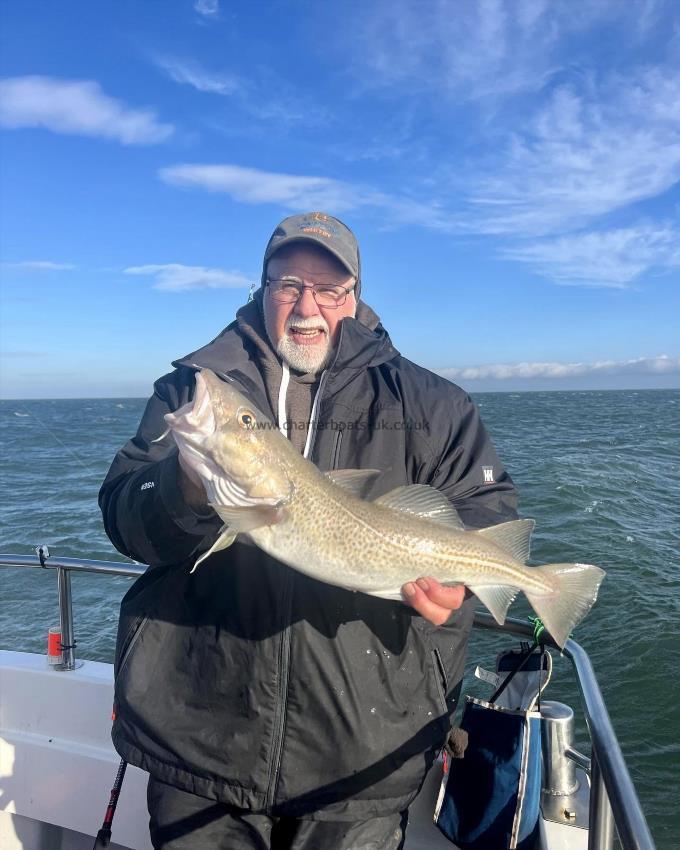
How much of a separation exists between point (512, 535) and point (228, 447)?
1.45 m

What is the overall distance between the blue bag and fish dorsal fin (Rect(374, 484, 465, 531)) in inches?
46.4

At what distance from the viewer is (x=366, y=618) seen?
2.96 metres

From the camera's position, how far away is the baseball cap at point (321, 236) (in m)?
3.61

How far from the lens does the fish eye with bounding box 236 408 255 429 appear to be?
2893 millimetres

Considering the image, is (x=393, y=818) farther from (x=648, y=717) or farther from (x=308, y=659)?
(x=648, y=717)

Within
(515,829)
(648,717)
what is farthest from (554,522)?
(515,829)

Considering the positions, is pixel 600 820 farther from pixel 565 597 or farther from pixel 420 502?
pixel 420 502

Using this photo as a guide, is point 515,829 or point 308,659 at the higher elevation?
point 308,659

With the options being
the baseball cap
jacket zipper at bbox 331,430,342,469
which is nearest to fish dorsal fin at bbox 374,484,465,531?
jacket zipper at bbox 331,430,342,469

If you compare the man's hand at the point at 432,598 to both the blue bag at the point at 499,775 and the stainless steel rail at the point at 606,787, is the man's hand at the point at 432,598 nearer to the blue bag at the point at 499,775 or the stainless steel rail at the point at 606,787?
the stainless steel rail at the point at 606,787

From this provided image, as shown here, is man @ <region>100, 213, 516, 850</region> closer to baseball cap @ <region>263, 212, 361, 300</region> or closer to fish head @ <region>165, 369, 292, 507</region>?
fish head @ <region>165, 369, 292, 507</region>

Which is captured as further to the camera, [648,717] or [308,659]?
[648,717]

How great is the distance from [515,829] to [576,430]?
4622cm

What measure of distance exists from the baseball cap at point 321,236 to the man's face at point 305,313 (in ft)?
0.16
